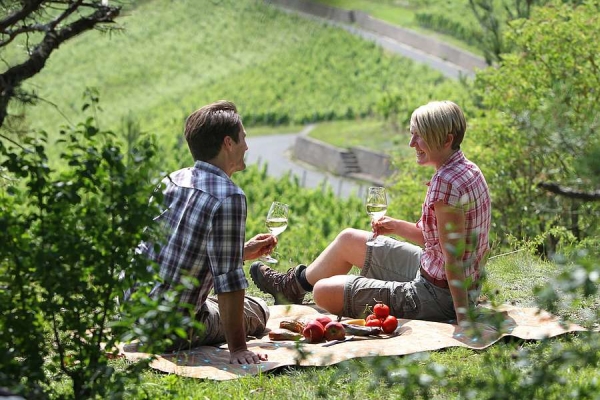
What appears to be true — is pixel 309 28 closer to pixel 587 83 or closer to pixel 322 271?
pixel 587 83

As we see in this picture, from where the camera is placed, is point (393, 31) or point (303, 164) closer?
point (303, 164)

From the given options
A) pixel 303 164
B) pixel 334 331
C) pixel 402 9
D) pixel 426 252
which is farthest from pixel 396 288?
pixel 402 9

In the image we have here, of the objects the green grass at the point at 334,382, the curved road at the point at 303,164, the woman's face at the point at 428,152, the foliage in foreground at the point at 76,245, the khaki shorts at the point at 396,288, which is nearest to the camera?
the foliage in foreground at the point at 76,245

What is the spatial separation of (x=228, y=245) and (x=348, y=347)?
851 millimetres

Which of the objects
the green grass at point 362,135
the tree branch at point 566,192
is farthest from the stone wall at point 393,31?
the tree branch at point 566,192

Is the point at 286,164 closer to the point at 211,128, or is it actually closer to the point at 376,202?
the point at 376,202

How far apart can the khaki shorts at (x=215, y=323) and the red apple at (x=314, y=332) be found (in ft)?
1.25

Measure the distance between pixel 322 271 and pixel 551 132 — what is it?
369cm

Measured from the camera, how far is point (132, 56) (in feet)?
208

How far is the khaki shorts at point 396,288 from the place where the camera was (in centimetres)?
589

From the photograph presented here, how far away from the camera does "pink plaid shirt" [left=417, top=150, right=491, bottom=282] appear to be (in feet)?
18.4

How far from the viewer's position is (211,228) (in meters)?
5.08

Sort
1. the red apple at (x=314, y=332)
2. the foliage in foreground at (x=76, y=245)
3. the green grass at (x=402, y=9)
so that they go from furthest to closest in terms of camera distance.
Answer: the green grass at (x=402, y=9)
the red apple at (x=314, y=332)
the foliage in foreground at (x=76, y=245)

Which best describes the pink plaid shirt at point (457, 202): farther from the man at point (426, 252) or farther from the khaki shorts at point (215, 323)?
the khaki shorts at point (215, 323)
